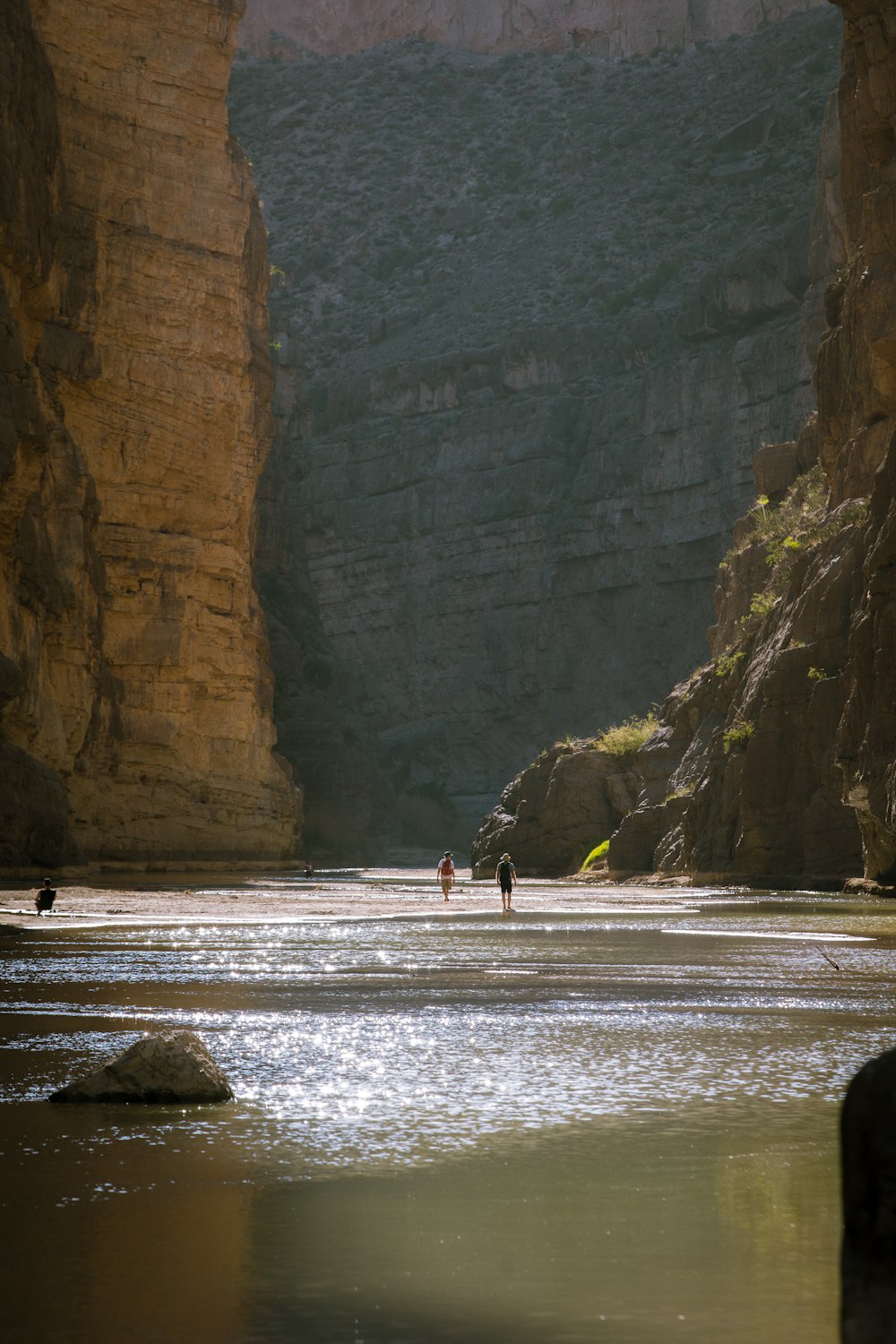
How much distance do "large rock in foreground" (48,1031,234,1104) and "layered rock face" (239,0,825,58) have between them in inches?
5454

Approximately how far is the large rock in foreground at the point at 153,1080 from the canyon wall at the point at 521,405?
3189 inches

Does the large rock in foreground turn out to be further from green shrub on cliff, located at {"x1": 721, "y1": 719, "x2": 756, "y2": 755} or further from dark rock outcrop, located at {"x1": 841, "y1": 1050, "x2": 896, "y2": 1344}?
green shrub on cliff, located at {"x1": 721, "y1": 719, "x2": 756, "y2": 755}

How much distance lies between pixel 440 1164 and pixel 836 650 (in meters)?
31.7

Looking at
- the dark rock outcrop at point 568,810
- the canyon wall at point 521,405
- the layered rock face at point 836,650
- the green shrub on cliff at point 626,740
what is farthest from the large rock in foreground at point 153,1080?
the canyon wall at point 521,405

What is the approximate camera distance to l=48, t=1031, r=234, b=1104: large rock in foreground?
7266 mm

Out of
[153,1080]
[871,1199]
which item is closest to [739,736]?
[153,1080]

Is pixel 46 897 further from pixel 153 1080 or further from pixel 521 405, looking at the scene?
pixel 521 405

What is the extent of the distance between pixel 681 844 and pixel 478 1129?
38.2m

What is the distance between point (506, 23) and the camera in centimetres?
15188

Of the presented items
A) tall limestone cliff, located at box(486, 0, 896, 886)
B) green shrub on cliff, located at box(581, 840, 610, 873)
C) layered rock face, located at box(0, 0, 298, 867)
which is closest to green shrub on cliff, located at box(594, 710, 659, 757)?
green shrub on cliff, located at box(581, 840, 610, 873)

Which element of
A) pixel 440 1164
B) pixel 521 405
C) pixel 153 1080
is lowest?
pixel 440 1164

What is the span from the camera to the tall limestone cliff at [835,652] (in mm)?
30656

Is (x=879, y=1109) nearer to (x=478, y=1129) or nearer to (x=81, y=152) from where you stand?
(x=478, y=1129)

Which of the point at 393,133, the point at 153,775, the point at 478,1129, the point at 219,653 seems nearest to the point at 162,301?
the point at 219,653
